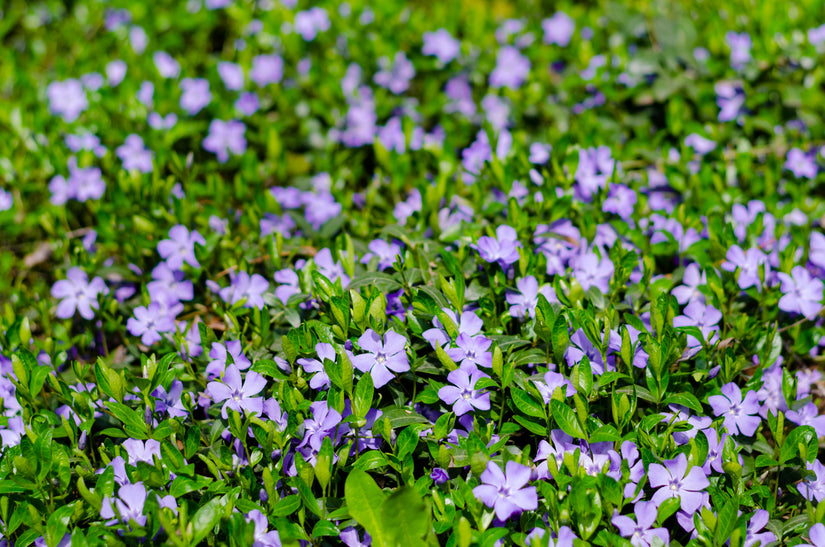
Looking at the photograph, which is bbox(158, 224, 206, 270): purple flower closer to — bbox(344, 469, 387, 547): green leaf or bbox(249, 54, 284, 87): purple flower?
bbox(344, 469, 387, 547): green leaf

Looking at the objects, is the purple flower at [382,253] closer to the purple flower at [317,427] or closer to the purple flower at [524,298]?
the purple flower at [524,298]

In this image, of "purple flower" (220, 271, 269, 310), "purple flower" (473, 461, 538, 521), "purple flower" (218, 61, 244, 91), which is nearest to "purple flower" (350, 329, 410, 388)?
"purple flower" (473, 461, 538, 521)

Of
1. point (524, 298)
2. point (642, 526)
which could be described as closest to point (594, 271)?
point (524, 298)

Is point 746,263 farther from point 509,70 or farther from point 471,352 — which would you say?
point 509,70

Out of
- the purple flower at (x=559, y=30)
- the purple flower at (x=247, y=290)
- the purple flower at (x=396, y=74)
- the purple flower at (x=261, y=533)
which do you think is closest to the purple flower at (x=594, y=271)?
the purple flower at (x=247, y=290)

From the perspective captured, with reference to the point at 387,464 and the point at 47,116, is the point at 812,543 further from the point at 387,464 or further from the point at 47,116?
the point at 47,116
